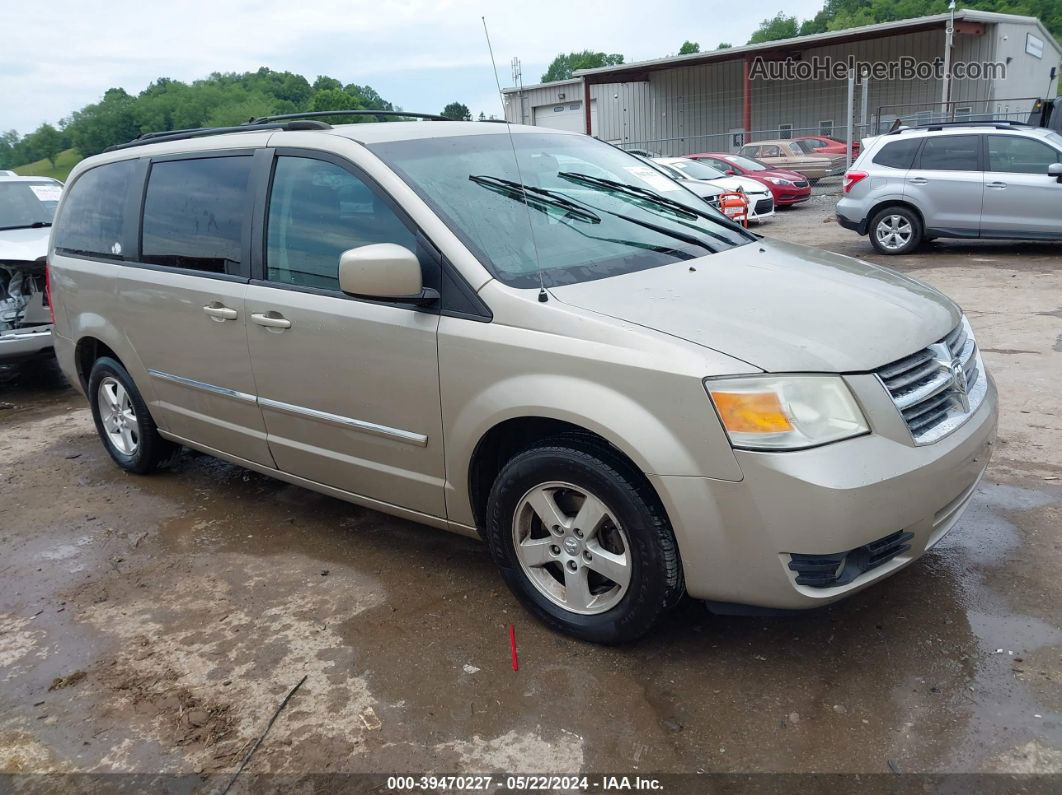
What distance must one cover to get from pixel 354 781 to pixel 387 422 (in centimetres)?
134

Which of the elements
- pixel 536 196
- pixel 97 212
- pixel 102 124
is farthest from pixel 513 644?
pixel 102 124

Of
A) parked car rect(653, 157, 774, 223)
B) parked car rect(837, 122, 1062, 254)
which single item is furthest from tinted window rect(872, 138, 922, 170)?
parked car rect(653, 157, 774, 223)

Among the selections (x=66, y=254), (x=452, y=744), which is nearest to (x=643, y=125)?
(x=66, y=254)

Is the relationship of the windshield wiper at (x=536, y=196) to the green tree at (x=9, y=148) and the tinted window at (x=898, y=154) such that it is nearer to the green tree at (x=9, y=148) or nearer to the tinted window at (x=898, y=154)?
the tinted window at (x=898, y=154)

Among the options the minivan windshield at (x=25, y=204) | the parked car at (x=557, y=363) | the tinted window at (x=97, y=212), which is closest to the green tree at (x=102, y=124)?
the minivan windshield at (x=25, y=204)

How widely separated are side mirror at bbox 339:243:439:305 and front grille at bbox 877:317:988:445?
61.9 inches

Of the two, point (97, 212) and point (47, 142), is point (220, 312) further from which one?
point (47, 142)

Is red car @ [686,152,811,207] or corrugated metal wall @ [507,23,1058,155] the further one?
corrugated metal wall @ [507,23,1058,155]

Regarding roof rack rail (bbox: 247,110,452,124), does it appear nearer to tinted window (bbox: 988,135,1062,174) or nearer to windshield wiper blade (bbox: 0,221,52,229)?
windshield wiper blade (bbox: 0,221,52,229)

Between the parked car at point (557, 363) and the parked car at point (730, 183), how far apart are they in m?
12.3

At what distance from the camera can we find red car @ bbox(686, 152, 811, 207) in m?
19.2

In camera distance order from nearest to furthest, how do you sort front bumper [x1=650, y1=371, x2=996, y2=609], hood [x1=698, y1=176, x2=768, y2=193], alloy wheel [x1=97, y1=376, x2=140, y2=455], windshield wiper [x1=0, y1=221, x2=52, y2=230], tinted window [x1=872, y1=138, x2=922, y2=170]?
front bumper [x1=650, y1=371, x2=996, y2=609] → alloy wheel [x1=97, y1=376, x2=140, y2=455] → windshield wiper [x1=0, y1=221, x2=52, y2=230] → tinted window [x1=872, y1=138, x2=922, y2=170] → hood [x1=698, y1=176, x2=768, y2=193]

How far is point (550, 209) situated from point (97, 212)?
2.88 m

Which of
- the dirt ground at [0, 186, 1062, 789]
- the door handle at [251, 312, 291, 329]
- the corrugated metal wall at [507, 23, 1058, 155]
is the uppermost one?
the corrugated metal wall at [507, 23, 1058, 155]
